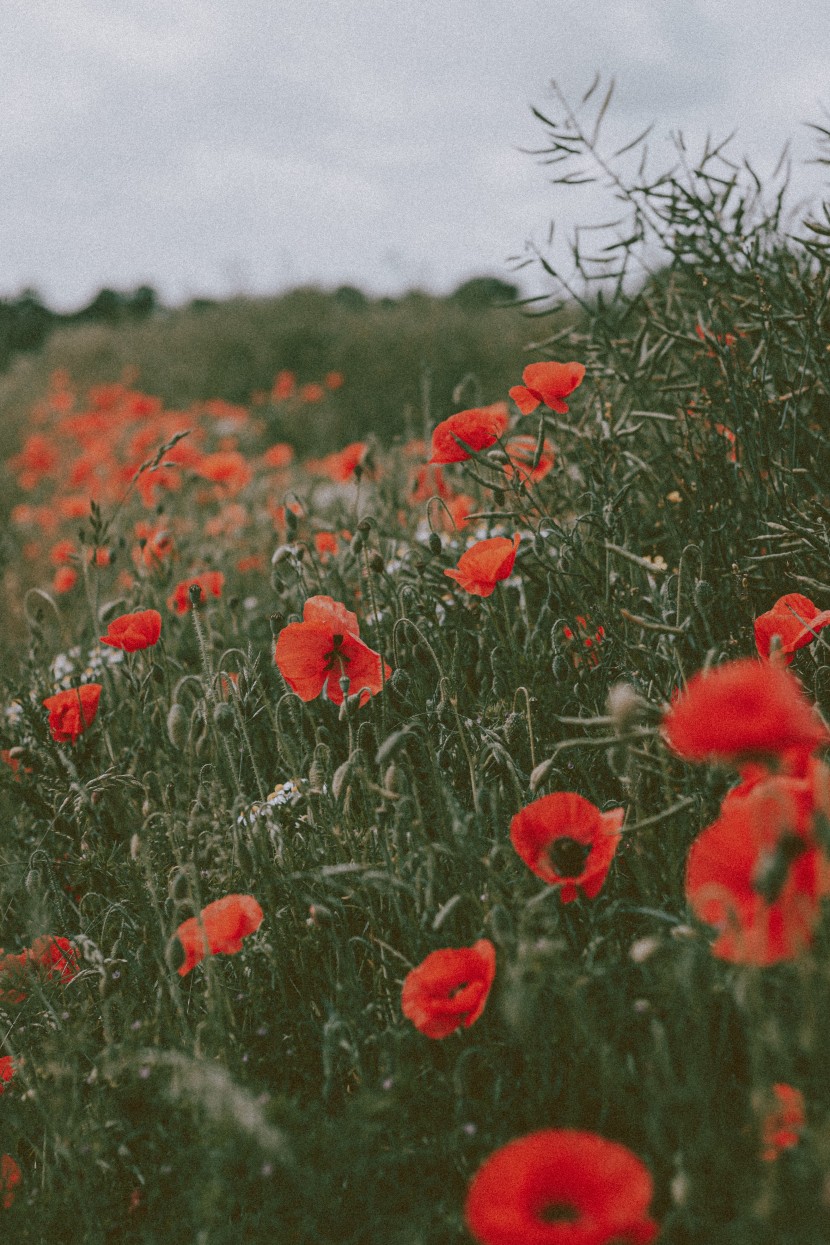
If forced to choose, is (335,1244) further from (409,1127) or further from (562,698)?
(562,698)

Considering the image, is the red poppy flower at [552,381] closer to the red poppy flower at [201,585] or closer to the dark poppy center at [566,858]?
the dark poppy center at [566,858]

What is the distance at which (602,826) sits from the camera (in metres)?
1.37

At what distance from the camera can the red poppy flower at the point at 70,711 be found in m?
2.02

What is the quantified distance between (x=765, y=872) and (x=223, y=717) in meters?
1.05

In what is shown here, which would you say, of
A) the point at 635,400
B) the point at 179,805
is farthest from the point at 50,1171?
the point at 635,400

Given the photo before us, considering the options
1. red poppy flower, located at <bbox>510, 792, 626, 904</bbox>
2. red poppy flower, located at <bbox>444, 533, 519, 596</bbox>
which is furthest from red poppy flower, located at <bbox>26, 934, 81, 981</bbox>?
red poppy flower, located at <bbox>444, 533, 519, 596</bbox>

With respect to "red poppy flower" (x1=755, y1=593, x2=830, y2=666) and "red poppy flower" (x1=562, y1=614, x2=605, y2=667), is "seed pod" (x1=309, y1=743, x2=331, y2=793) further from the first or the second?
Result: "red poppy flower" (x1=755, y1=593, x2=830, y2=666)

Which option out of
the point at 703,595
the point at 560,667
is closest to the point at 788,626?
the point at 703,595

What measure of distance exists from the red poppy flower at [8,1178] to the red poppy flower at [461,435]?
1336 millimetres

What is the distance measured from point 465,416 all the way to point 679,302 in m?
0.96

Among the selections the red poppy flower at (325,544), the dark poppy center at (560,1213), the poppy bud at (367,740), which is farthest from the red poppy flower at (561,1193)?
the red poppy flower at (325,544)

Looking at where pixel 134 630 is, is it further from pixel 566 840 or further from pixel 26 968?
pixel 566 840

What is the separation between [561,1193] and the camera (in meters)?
0.87

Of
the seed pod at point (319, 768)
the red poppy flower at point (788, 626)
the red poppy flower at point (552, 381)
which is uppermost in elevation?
the red poppy flower at point (552, 381)
